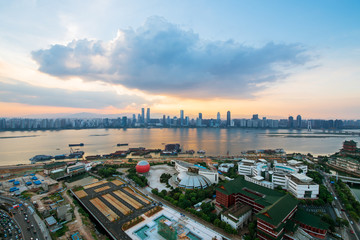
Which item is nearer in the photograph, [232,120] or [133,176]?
[133,176]

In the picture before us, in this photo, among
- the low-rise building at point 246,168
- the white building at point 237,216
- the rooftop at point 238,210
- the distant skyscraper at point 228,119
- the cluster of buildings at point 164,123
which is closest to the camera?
the white building at point 237,216

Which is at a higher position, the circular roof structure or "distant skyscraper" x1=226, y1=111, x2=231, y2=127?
"distant skyscraper" x1=226, y1=111, x2=231, y2=127

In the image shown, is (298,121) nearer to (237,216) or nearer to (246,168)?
(246,168)

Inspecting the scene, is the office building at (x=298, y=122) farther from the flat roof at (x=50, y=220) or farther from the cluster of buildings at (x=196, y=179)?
the flat roof at (x=50, y=220)

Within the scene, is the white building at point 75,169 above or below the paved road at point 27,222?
above

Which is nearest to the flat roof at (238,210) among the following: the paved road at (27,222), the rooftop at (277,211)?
the rooftop at (277,211)

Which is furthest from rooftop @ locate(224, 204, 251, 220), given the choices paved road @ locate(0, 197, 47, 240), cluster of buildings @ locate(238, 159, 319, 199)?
paved road @ locate(0, 197, 47, 240)

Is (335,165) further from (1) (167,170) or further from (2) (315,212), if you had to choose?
(1) (167,170)

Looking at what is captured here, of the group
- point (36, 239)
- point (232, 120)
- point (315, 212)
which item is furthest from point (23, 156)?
point (232, 120)

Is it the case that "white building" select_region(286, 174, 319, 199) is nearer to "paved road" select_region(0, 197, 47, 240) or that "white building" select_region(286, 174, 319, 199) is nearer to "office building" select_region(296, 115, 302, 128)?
"paved road" select_region(0, 197, 47, 240)
